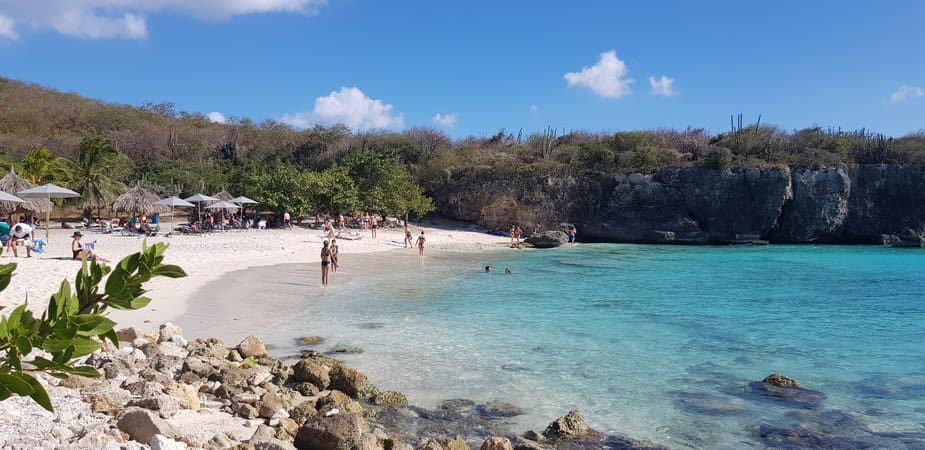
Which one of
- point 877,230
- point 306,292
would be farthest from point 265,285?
point 877,230

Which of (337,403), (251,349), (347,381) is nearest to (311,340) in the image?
(251,349)

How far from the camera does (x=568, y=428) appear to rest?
6488mm

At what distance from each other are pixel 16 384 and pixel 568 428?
5728 mm

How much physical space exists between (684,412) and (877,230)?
4067 centimetres

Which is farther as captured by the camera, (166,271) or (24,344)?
(166,271)

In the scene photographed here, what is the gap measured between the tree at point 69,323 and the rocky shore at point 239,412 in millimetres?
2886

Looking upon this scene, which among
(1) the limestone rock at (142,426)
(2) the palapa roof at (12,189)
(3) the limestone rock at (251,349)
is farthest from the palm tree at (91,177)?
(1) the limestone rock at (142,426)

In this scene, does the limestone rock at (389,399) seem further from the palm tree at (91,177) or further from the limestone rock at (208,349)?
the palm tree at (91,177)

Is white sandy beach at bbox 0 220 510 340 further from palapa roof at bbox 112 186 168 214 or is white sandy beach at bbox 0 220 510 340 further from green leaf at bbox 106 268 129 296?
green leaf at bbox 106 268 129 296

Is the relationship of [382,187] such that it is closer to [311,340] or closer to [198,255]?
[198,255]

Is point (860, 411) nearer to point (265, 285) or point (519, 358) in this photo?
point (519, 358)

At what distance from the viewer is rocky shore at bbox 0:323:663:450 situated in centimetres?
483

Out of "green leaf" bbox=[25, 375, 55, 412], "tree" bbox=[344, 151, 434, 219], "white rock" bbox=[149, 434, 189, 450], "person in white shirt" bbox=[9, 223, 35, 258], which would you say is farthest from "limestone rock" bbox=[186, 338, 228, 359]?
"tree" bbox=[344, 151, 434, 219]

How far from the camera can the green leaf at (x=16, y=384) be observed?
1.66 metres
